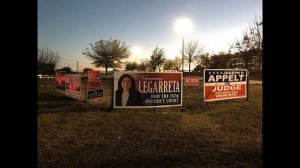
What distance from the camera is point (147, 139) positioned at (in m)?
6.77

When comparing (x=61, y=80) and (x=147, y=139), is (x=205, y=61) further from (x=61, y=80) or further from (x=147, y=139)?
(x=147, y=139)

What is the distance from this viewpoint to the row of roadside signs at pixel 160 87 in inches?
453

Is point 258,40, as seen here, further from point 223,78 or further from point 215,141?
point 215,141

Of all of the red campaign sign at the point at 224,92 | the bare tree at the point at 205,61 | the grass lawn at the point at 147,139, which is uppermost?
the bare tree at the point at 205,61

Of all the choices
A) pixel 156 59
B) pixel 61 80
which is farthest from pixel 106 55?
pixel 61 80

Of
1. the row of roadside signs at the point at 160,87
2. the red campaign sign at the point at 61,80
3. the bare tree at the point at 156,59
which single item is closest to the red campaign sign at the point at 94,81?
the row of roadside signs at the point at 160,87

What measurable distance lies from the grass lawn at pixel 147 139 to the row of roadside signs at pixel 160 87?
2.81 feet

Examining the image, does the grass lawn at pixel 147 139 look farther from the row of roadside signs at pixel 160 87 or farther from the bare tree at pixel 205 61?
the bare tree at pixel 205 61

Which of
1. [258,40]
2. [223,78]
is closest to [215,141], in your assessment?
[223,78]

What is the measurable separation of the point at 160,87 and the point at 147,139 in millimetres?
5383

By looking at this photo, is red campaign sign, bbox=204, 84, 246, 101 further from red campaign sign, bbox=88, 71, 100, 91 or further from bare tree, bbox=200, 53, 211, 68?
bare tree, bbox=200, 53, 211, 68
